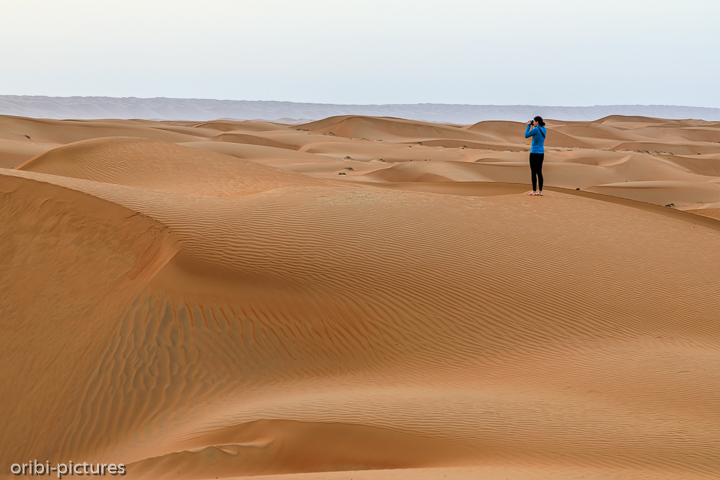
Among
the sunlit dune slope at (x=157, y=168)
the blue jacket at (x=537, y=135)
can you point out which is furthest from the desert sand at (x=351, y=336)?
the sunlit dune slope at (x=157, y=168)

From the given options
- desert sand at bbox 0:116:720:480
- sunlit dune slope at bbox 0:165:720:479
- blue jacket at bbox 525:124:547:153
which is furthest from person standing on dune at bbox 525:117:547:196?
sunlit dune slope at bbox 0:165:720:479

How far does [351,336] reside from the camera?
8.20 m

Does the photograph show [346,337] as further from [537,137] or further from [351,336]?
[537,137]

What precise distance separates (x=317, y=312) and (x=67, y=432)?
126 inches

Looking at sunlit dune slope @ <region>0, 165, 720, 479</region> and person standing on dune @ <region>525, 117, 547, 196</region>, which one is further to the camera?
person standing on dune @ <region>525, 117, 547, 196</region>

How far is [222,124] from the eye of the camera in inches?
2532

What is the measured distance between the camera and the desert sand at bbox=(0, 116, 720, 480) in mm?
5473

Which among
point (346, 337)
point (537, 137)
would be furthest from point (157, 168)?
point (346, 337)

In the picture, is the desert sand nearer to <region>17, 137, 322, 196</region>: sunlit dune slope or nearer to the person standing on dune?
the person standing on dune

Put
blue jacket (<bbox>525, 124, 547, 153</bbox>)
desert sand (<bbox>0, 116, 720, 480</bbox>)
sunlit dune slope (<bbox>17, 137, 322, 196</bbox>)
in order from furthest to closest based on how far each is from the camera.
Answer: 1. sunlit dune slope (<bbox>17, 137, 322, 196</bbox>)
2. blue jacket (<bbox>525, 124, 547, 153</bbox>)
3. desert sand (<bbox>0, 116, 720, 480</bbox>)

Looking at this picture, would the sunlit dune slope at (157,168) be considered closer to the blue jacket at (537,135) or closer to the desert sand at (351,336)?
the desert sand at (351,336)

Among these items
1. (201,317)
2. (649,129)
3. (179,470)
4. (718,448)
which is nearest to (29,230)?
(201,317)

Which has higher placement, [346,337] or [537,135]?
[537,135]

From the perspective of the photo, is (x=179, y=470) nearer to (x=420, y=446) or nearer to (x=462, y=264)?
(x=420, y=446)
